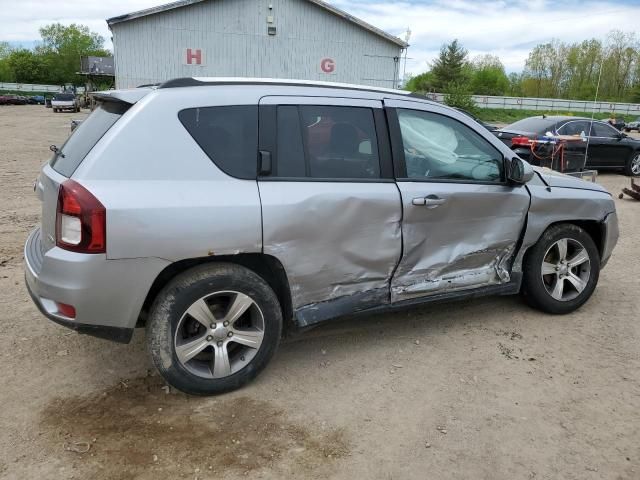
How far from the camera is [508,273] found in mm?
4363

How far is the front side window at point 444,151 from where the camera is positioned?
12.6ft

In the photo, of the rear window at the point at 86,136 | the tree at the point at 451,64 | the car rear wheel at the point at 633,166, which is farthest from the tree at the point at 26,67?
the rear window at the point at 86,136

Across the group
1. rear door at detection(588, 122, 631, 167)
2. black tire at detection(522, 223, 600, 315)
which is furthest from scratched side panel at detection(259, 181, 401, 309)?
rear door at detection(588, 122, 631, 167)

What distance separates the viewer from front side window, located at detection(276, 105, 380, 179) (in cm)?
339

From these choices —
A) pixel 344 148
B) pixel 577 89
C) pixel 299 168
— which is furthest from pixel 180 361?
pixel 577 89

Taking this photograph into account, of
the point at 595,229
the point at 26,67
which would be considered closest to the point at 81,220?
the point at 595,229

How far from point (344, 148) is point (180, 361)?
1685mm

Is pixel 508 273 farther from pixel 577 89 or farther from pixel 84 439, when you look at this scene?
pixel 577 89

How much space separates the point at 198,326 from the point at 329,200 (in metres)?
1.11

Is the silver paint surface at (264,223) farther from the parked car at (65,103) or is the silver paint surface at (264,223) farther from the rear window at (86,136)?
the parked car at (65,103)

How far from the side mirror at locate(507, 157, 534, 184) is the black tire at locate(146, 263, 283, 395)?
6.66ft

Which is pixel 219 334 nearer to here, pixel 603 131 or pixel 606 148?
pixel 606 148

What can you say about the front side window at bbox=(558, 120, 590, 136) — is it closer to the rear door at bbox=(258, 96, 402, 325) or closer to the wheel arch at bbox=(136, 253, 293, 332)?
the rear door at bbox=(258, 96, 402, 325)

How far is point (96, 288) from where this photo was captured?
9.50 ft
